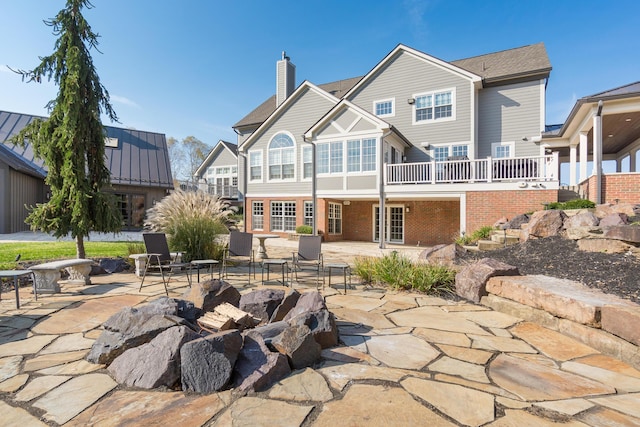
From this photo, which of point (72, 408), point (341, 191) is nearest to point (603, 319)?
point (72, 408)

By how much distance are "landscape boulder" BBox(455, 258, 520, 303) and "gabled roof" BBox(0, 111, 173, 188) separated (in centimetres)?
1837

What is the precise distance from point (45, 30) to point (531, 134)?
15300 mm

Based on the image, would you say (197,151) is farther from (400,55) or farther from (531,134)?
(531,134)

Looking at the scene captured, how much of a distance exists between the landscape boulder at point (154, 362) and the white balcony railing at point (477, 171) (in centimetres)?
1089

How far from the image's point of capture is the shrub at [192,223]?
6992 mm

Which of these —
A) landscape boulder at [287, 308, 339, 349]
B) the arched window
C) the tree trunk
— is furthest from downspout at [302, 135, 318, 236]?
landscape boulder at [287, 308, 339, 349]

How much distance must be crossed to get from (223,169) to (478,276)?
2276 cm

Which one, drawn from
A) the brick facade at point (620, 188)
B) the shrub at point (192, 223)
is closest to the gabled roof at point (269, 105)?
the brick facade at point (620, 188)

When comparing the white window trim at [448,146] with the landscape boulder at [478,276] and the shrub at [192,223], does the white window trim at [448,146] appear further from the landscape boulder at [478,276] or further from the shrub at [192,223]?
the shrub at [192,223]

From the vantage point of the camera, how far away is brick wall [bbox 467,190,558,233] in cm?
1023

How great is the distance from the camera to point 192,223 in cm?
696

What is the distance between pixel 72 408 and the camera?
2.00 m

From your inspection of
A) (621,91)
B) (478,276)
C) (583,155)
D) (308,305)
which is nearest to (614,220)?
(478,276)

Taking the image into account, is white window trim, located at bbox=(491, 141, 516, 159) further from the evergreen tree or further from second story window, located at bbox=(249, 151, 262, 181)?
the evergreen tree
